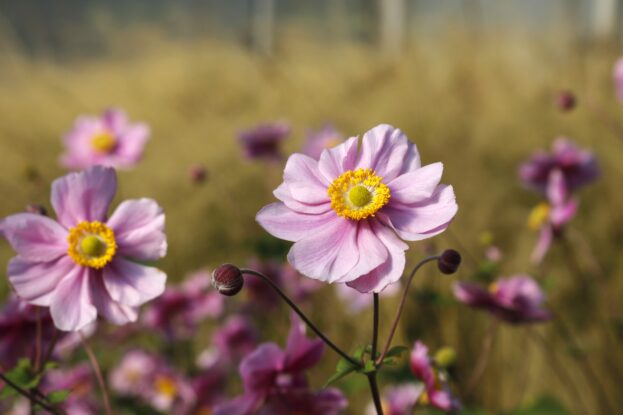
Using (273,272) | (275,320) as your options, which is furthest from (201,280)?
(275,320)

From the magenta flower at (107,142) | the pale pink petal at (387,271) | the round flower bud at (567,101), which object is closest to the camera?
the pale pink petal at (387,271)

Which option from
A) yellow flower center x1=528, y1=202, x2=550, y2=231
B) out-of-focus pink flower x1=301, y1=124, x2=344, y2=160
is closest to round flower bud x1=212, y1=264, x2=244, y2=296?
yellow flower center x1=528, y1=202, x2=550, y2=231

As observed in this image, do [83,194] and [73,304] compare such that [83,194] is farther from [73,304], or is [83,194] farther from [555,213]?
[555,213]

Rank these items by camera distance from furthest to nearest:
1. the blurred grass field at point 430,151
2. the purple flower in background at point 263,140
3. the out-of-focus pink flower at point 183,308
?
the blurred grass field at point 430,151
the purple flower in background at point 263,140
the out-of-focus pink flower at point 183,308

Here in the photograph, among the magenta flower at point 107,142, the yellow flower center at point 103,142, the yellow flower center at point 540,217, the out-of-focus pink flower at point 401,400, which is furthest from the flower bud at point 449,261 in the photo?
the yellow flower center at point 103,142

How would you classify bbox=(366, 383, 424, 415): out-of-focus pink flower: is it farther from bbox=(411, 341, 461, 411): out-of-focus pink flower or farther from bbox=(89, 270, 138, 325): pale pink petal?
bbox=(89, 270, 138, 325): pale pink petal

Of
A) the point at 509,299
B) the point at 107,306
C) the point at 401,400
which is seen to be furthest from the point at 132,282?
the point at 509,299

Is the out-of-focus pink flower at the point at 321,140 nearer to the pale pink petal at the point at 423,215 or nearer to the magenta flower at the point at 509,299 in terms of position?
the magenta flower at the point at 509,299
